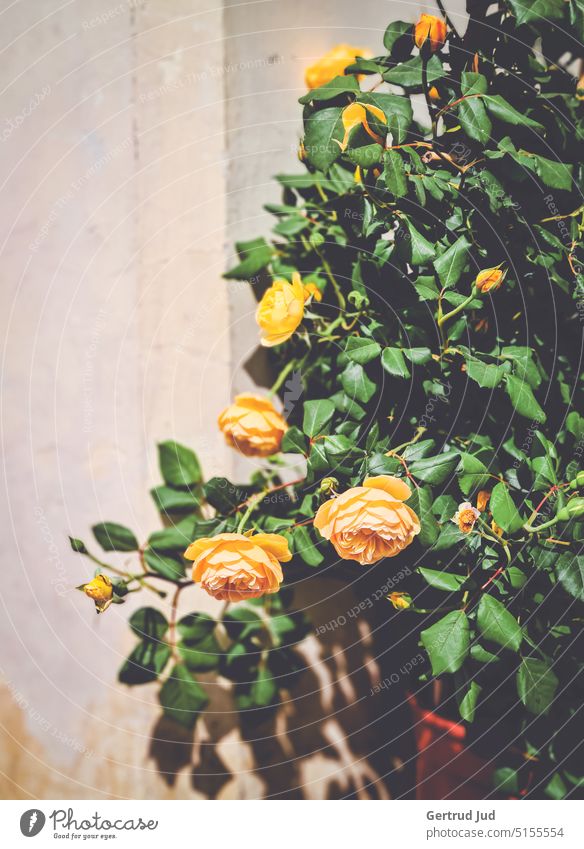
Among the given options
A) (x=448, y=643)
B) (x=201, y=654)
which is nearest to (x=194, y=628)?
(x=201, y=654)

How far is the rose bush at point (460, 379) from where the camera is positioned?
0.42 meters

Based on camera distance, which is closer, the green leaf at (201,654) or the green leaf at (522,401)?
the green leaf at (522,401)

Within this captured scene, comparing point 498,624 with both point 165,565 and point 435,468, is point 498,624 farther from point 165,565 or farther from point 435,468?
point 165,565

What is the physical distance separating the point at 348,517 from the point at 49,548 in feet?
1.32

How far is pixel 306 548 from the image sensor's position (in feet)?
1.54

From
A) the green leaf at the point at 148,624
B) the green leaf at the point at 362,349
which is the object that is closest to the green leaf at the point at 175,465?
the green leaf at the point at 148,624

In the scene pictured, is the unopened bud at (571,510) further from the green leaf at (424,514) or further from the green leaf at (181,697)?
the green leaf at (181,697)

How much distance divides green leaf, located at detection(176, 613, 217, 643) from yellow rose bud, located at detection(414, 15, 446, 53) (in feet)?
1.63

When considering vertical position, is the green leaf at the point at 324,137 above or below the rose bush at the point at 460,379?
above

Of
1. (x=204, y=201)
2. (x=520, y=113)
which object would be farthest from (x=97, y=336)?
(x=520, y=113)

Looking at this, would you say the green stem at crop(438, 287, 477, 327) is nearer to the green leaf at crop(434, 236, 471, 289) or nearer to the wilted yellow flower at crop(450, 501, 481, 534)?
the green leaf at crop(434, 236, 471, 289)

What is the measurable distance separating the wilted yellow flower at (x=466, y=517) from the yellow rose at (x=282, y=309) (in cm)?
18

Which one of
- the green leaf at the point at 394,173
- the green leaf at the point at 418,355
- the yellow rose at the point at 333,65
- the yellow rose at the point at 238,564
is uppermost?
the yellow rose at the point at 333,65

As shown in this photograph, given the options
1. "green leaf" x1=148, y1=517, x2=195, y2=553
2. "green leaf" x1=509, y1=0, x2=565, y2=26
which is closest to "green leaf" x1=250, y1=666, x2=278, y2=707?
"green leaf" x1=148, y1=517, x2=195, y2=553
